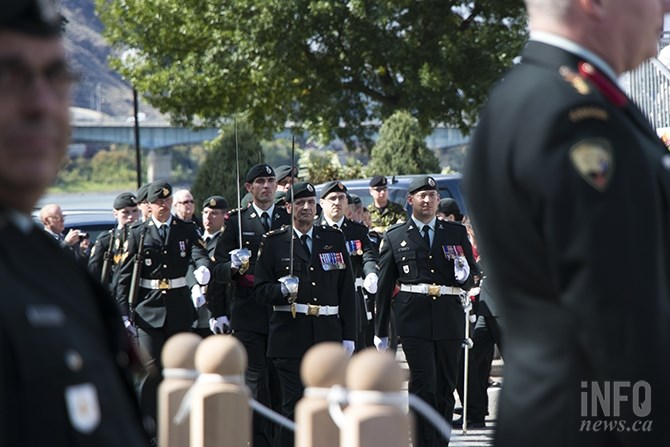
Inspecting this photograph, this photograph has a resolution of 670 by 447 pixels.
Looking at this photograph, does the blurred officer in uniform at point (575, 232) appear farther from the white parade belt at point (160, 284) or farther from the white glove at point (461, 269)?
the white parade belt at point (160, 284)

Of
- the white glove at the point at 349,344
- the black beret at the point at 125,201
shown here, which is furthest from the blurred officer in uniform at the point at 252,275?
the black beret at the point at 125,201

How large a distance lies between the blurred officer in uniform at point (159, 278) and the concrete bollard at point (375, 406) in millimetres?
8670

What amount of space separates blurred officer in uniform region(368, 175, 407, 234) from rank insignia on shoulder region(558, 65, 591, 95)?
1393cm

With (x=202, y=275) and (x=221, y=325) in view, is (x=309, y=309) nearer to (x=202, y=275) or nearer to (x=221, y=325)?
(x=202, y=275)

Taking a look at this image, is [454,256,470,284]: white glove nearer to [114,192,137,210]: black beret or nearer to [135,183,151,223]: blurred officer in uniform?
[135,183,151,223]: blurred officer in uniform

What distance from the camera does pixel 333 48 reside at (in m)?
34.0

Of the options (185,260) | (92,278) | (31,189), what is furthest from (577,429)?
(185,260)

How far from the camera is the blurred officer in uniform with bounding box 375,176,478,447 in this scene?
10711 millimetres

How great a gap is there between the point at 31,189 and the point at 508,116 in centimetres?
106

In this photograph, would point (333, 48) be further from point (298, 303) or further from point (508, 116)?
point (508, 116)

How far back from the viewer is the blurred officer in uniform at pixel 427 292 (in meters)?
10.7

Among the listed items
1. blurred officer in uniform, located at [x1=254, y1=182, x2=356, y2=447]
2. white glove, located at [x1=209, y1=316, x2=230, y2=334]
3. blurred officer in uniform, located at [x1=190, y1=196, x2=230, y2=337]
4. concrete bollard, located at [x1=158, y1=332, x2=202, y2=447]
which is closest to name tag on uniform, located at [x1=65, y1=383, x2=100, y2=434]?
concrete bollard, located at [x1=158, y1=332, x2=202, y2=447]

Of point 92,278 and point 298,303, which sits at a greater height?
point 92,278

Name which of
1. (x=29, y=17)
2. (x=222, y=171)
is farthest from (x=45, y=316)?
(x=222, y=171)
